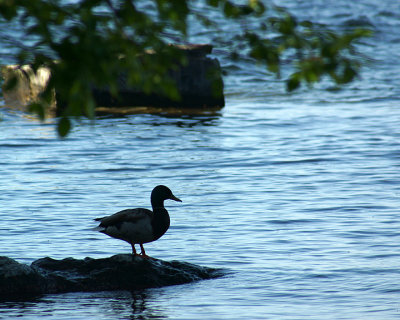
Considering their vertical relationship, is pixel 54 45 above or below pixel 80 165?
above

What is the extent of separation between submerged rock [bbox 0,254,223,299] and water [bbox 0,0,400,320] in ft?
0.69

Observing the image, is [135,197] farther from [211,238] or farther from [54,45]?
[54,45]

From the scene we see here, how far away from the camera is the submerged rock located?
9.38 meters

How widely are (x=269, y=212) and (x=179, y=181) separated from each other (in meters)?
2.94

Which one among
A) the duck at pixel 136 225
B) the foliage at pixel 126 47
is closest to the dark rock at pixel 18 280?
the duck at pixel 136 225

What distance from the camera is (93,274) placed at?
31.8ft

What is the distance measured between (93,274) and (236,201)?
4955mm

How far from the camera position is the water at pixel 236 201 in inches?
364

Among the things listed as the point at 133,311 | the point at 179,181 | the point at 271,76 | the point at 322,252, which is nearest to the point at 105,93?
the point at 179,181

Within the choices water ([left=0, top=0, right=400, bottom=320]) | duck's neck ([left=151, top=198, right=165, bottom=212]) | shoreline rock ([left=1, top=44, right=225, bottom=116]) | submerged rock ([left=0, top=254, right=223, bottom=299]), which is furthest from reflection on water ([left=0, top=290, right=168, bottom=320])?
shoreline rock ([left=1, top=44, right=225, bottom=116])

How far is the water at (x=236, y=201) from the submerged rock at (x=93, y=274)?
211 mm

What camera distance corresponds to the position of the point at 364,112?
2423 cm

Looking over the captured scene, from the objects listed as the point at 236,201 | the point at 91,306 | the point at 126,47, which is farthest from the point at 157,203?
the point at 126,47

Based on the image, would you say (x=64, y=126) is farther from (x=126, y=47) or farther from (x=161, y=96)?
(x=161, y=96)
